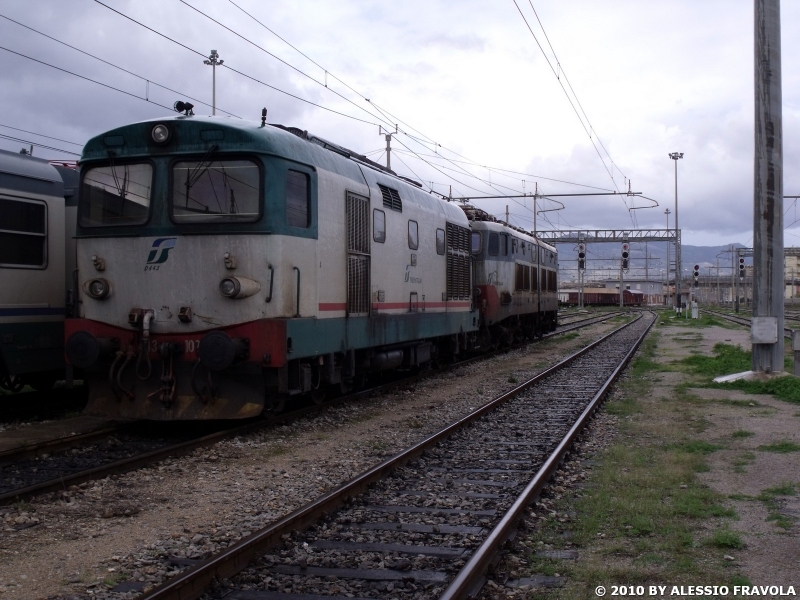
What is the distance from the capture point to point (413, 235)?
1434cm

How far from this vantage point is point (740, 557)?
550 cm

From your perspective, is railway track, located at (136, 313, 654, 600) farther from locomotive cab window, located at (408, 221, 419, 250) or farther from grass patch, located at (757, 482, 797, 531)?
locomotive cab window, located at (408, 221, 419, 250)

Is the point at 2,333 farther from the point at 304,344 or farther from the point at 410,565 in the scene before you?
the point at 410,565

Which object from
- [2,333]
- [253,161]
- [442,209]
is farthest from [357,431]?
[442,209]

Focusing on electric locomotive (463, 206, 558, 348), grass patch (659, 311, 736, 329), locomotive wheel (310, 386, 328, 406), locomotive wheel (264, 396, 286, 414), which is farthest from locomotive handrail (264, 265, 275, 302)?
grass patch (659, 311, 736, 329)

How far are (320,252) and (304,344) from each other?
128 centimetres

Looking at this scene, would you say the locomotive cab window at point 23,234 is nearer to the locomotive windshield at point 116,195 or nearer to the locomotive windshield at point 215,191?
the locomotive windshield at point 116,195

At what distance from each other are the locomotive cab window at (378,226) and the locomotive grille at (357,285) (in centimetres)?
53

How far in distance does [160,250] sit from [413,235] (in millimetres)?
5691

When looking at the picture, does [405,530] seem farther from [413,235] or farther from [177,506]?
[413,235]

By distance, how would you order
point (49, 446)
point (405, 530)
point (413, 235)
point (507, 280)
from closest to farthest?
1. point (405, 530)
2. point (49, 446)
3. point (413, 235)
4. point (507, 280)

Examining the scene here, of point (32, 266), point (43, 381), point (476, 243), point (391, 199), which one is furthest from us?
point (476, 243)

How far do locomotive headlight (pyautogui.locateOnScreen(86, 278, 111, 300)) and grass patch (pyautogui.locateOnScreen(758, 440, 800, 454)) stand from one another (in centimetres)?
778

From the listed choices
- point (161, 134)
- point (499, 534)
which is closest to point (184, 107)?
point (161, 134)
